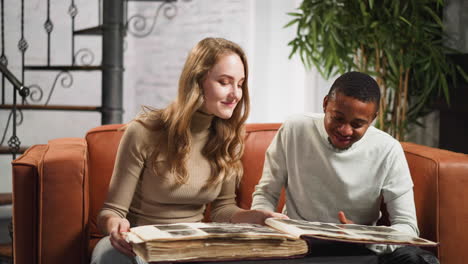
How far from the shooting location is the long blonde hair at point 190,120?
173 cm

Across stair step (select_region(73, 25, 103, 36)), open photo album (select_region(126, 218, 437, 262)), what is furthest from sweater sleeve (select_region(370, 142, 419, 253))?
stair step (select_region(73, 25, 103, 36))

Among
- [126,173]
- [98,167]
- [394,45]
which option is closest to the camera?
[126,173]

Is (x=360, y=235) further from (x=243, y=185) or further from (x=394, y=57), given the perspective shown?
(x=394, y=57)

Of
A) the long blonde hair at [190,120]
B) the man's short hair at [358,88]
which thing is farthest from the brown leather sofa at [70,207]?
the man's short hair at [358,88]

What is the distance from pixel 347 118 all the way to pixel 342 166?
218 mm

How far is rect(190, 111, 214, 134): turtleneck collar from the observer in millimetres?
1813

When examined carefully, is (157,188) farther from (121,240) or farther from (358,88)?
(358,88)

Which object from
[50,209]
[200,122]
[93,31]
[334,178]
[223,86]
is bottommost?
[50,209]

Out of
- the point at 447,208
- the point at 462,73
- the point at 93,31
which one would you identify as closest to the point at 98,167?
the point at 447,208

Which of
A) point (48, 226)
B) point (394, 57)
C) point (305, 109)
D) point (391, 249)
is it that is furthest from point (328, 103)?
point (305, 109)

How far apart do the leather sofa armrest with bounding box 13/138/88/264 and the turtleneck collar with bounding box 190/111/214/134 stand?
1.15ft

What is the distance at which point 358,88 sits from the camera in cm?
158

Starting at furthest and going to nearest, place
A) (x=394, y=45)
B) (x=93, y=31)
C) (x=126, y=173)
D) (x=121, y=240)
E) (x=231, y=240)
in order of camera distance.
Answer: (x=93, y=31)
(x=394, y=45)
(x=126, y=173)
(x=121, y=240)
(x=231, y=240)

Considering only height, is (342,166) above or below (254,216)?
above
